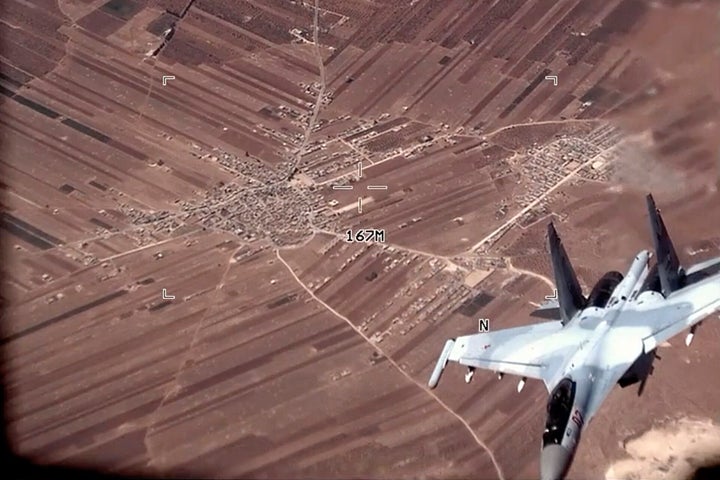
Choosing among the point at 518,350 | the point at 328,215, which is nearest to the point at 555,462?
the point at 518,350

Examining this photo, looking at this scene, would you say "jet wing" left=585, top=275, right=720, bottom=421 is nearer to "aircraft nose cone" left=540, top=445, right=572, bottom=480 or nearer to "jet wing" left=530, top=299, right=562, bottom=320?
"aircraft nose cone" left=540, top=445, right=572, bottom=480

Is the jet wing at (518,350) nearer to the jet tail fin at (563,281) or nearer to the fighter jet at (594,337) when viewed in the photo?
the fighter jet at (594,337)

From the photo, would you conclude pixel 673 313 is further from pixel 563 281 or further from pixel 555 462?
pixel 555 462

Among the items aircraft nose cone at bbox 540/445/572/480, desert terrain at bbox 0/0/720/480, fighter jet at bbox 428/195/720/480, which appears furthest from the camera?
desert terrain at bbox 0/0/720/480

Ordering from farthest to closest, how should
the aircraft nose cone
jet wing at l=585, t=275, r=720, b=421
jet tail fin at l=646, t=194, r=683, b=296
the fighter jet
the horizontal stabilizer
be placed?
jet tail fin at l=646, t=194, r=683, b=296 < the horizontal stabilizer < jet wing at l=585, t=275, r=720, b=421 < the fighter jet < the aircraft nose cone

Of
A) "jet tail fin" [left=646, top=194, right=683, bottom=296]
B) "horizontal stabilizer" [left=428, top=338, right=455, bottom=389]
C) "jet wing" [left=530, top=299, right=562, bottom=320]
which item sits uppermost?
"jet tail fin" [left=646, top=194, right=683, bottom=296]

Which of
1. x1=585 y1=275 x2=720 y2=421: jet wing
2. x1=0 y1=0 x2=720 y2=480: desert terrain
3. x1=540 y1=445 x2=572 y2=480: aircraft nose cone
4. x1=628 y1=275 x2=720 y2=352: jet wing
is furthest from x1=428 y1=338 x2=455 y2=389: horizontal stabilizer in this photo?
x1=540 y1=445 x2=572 y2=480: aircraft nose cone
